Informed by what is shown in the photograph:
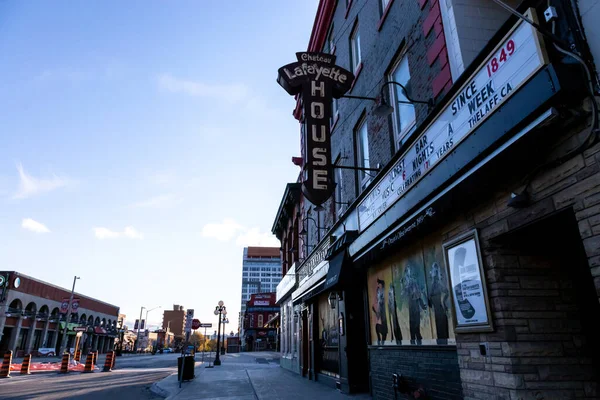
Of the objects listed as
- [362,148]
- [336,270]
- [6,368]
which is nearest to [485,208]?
[336,270]

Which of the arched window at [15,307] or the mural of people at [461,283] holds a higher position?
the arched window at [15,307]

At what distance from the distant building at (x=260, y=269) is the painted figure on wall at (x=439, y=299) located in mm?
167148

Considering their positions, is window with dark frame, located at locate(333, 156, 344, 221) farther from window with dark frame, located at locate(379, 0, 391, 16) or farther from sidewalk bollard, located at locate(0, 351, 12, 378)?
sidewalk bollard, located at locate(0, 351, 12, 378)

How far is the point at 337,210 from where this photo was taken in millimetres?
13844

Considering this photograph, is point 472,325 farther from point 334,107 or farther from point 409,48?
point 334,107

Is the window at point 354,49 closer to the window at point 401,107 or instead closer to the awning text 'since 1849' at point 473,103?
the window at point 401,107

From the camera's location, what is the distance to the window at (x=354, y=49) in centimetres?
1305

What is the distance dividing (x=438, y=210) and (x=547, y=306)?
184 centimetres

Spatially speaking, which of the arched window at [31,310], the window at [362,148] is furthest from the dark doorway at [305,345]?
the arched window at [31,310]

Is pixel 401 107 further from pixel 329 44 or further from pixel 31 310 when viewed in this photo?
pixel 31 310

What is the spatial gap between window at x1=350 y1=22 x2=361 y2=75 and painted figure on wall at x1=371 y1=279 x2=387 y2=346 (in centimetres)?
725

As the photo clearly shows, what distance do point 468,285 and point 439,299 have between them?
1367 millimetres

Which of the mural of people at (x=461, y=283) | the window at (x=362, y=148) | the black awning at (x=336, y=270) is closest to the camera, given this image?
the mural of people at (x=461, y=283)

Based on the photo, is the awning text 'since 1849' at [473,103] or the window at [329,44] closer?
the awning text 'since 1849' at [473,103]
